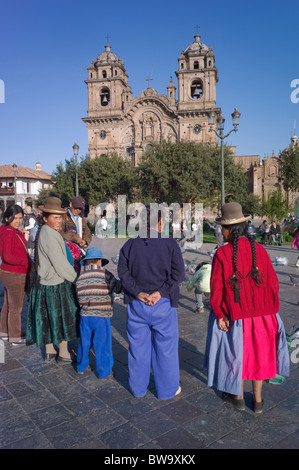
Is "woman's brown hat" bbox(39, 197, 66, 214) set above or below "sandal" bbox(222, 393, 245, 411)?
above

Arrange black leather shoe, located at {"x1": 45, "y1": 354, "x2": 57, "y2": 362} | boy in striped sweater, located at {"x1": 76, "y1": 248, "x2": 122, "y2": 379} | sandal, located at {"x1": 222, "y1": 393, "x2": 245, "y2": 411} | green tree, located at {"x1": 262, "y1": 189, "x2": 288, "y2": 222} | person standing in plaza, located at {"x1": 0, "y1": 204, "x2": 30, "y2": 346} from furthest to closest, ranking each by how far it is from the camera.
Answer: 1. green tree, located at {"x1": 262, "y1": 189, "x2": 288, "y2": 222}
2. person standing in plaza, located at {"x1": 0, "y1": 204, "x2": 30, "y2": 346}
3. black leather shoe, located at {"x1": 45, "y1": 354, "x2": 57, "y2": 362}
4. boy in striped sweater, located at {"x1": 76, "y1": 248, "x2": 122, "y2": 379}
5. sandal, located at {"x1": 222, "y1": 393, "x2": 245, "y2": 411}

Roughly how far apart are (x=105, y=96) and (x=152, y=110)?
737 cm

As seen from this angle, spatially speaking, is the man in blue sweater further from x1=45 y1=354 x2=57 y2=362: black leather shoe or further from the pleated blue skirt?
x1=45 y1=354 x2=57 y2=362: black leather shoe

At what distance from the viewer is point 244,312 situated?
302 cm

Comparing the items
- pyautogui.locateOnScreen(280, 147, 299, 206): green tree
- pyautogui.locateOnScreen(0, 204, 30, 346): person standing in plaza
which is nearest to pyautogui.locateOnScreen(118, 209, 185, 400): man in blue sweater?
pyautogui.locateOnScreen(0, 204, 30, 346): person standing in plaza

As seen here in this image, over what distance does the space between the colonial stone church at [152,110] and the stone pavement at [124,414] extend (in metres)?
44.1

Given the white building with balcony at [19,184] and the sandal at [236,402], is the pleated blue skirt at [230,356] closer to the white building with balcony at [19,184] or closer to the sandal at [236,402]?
the sandal at [236,402]

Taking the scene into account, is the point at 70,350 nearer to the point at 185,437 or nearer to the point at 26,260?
the point at 26,260

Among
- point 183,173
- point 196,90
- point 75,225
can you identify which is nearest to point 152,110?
point 196,90

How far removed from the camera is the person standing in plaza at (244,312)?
119 inches

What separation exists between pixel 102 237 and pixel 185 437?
2075cm

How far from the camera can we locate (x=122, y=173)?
119 feet

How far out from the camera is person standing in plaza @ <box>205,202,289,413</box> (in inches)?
119

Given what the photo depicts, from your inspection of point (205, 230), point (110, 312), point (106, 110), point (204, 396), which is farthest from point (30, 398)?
point (106, 110)
